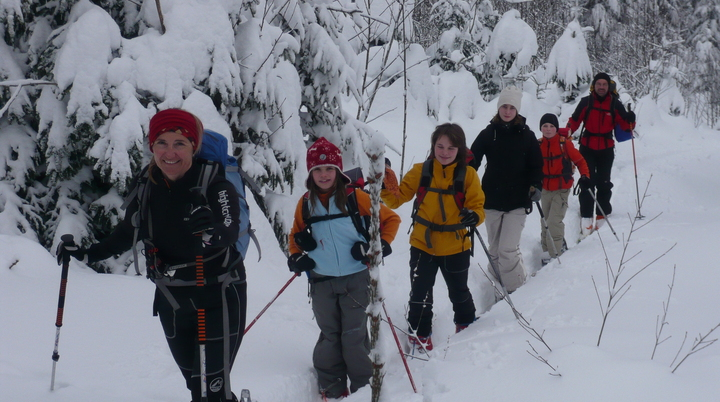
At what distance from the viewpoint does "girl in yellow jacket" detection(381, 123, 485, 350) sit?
4.61 meters

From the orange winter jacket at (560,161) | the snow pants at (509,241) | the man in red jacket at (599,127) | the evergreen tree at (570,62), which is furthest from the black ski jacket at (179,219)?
the evergreen tree at (570,62)

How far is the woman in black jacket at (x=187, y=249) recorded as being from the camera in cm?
284

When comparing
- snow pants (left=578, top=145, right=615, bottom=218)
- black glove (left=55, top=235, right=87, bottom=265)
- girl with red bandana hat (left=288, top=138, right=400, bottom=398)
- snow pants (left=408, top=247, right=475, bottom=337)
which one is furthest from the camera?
Result: snow pants (left=578, top=145, right=615, bottom=218)

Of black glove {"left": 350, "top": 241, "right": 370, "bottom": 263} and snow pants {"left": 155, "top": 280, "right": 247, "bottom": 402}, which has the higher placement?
black glove {"left": 350, "top": 241, "right": 370, "bottom": 263}

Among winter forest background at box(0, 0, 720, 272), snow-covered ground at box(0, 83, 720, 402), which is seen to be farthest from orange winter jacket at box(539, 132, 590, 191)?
winter forest background at box(0, 0, 720, 272)

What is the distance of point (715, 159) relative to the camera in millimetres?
15625

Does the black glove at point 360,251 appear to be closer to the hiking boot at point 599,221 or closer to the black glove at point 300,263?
the black glove at point 300,263

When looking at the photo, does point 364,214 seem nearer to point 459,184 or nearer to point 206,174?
point 459,184

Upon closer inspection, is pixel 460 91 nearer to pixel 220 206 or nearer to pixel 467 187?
pixel 467 187

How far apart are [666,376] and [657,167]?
1305 centimetres

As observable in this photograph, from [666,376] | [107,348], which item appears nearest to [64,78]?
[107,348]

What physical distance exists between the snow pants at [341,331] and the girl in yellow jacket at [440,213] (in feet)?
1.78

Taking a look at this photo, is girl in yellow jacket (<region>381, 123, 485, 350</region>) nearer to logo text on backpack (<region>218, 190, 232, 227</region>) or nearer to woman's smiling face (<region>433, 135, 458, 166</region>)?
woman's smiling face (<region>433, 135, 458, 166</region>)

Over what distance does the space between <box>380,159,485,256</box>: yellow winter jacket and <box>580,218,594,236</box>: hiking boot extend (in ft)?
14.3
